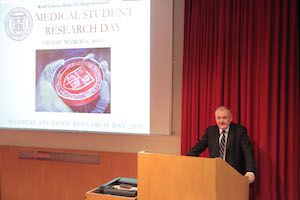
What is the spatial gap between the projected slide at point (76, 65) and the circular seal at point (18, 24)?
0.5 inches

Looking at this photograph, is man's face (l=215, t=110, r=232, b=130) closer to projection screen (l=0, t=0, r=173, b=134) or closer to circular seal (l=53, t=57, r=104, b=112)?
projection screen (l=0, t=0, r=173, b=134)

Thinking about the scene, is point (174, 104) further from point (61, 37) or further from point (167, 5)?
point (61, 37)

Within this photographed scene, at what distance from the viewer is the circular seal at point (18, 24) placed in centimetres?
444

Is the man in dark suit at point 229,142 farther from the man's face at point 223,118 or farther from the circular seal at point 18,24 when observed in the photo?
the circular seal at point 18,24

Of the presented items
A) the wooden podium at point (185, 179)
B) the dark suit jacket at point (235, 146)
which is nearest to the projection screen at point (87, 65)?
the dark suit jacket at point (235, 146)

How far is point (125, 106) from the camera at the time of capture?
4.09m

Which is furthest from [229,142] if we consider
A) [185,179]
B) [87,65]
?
[87,65]

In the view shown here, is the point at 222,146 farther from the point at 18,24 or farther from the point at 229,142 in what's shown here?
the point at 18,24

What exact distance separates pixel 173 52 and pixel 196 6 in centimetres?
55

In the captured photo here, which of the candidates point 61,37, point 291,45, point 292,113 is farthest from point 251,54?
point 61,37

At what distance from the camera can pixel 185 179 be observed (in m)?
2.40

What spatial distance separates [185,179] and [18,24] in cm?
315

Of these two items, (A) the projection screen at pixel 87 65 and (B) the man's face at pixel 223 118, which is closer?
(B) the man's face at pixel 223 118

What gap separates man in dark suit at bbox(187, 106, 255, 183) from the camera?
327 centimetres
